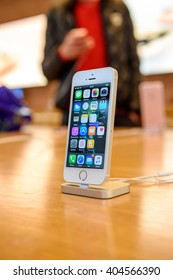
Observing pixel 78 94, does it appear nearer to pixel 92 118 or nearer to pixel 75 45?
pixel 92 118

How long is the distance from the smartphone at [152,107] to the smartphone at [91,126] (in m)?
1.13

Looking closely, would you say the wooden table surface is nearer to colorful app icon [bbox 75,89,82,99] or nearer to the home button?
the home button

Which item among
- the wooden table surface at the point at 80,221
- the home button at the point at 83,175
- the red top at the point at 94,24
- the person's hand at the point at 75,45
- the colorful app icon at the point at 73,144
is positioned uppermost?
the red top at the point at 94,24

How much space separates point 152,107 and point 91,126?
47.0 inches

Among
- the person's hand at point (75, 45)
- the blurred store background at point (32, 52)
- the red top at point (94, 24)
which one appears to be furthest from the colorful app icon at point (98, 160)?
the blurred store background at point (32, 52)

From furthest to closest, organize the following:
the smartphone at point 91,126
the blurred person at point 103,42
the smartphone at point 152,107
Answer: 1. the blurred person at point 103,42
2. the smartphone at point 152,107
3. the smartphone at point 91,126

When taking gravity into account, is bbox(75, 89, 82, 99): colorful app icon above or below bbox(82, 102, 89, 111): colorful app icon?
above

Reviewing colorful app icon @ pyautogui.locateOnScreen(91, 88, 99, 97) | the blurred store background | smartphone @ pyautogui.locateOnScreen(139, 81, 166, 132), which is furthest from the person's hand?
the blurred store background

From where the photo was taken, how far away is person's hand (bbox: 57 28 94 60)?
58.0 inches

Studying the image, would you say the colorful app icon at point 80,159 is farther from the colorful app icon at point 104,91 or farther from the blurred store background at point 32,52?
the blurred store background at point 32,52

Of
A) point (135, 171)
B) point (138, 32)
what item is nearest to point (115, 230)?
point (135, 171)

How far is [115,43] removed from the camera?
1878 mm

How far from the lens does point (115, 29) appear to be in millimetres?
1898

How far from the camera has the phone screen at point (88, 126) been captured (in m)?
0.50
